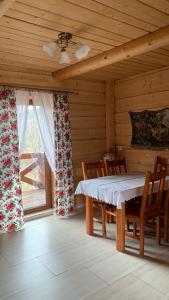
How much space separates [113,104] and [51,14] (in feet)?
8.69

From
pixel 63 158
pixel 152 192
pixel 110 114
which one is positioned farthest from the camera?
pixel 110 114

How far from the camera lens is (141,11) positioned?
1.88m

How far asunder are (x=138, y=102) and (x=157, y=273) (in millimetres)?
2649

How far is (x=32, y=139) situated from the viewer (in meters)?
3.64

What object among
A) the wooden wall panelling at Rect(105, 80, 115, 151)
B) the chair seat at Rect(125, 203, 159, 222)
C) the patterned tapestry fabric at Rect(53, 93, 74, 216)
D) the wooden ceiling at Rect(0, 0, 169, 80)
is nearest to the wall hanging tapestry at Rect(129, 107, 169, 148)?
the wooden wall panelling at Rect(105, 80, 115, 151)

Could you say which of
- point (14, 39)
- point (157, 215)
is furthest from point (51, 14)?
point (157, 215)

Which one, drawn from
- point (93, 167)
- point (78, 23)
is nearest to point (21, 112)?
point (93, 167)

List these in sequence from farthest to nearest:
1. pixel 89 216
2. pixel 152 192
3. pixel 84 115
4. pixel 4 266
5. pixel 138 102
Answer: pixel 84 115 → pixel 138 102 → pixel 89 216 → pixel 152 192 → pixel 4 266

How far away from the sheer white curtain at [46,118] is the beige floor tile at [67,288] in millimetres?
1826

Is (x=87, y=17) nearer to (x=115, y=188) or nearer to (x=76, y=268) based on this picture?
(x=115, y=188)

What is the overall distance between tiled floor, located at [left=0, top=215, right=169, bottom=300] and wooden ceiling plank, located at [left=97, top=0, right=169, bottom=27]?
90.6 inches

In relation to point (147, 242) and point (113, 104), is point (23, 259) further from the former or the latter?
point (113, 104)

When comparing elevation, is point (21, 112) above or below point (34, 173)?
above

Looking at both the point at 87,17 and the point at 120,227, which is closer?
the point at 87,17
